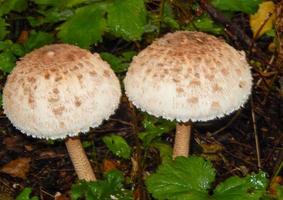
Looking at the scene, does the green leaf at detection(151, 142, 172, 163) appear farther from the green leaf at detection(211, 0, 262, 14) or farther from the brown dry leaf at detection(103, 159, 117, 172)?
the green leaf at detection(211, 0, 262, 14)

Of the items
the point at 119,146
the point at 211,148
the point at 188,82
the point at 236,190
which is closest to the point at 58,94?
the point at 188,82

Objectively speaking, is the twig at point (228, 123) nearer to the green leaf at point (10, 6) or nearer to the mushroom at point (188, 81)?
the mushroom at point (188, 81)

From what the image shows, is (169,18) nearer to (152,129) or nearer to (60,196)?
(152,129)

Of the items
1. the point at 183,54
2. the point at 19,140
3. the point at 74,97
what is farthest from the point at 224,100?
the point at 19,140

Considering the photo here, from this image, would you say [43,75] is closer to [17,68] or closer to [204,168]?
[17,68]

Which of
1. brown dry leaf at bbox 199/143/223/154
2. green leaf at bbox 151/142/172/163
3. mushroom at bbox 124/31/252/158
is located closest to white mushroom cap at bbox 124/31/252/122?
mushroom at bbox 124/31/252/158

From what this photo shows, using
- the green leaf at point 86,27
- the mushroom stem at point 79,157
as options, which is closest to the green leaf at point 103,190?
the mushroom stem at point 79,157
